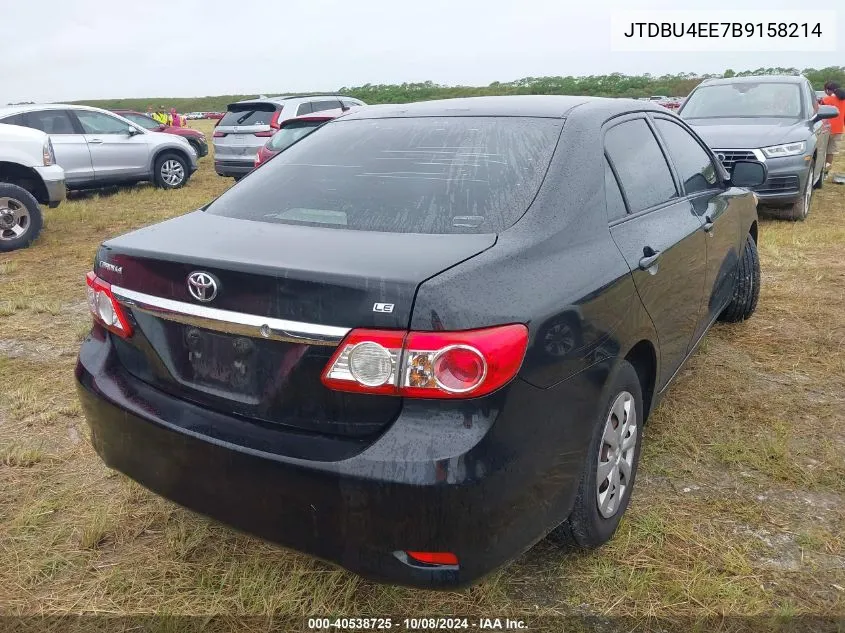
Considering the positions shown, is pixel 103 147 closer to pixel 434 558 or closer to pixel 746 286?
pixel 746 286

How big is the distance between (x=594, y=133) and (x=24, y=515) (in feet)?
8.52

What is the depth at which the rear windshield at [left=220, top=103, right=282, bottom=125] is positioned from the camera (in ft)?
41.5

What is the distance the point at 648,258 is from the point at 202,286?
152 centimetres

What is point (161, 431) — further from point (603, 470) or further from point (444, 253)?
point (603, 470)

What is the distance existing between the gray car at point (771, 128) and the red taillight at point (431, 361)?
6.83 meters

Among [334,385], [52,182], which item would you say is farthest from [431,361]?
[52,182]

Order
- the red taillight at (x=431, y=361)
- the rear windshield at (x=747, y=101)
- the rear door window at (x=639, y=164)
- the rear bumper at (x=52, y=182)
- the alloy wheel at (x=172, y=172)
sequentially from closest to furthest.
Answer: the red taillight at (x=431, y=361) → the rear door window at (x=639, y=164) → the rear bumper at (x=52, y=182) → the rear windshield at (x=747, y=101) → the alloy wheel at (x=172, y=172)

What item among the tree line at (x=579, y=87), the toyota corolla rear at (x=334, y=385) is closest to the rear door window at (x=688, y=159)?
the toyota corolla rear at (x=334, y=385)

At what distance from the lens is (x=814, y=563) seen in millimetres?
2375

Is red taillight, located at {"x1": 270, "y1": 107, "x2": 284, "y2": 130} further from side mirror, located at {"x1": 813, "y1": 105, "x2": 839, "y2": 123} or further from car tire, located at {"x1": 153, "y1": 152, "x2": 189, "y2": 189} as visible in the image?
side mirror, located at {"x1": 813, "y1": 105, "x2": 839, "y2": 123}

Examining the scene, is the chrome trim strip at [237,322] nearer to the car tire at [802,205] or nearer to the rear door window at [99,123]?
the car tire at [802,205]

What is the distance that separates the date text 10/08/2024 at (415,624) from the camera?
213cm

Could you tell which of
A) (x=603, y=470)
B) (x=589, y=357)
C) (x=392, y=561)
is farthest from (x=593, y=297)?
(x=392, y=561)

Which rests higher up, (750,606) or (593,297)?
(593,297)
